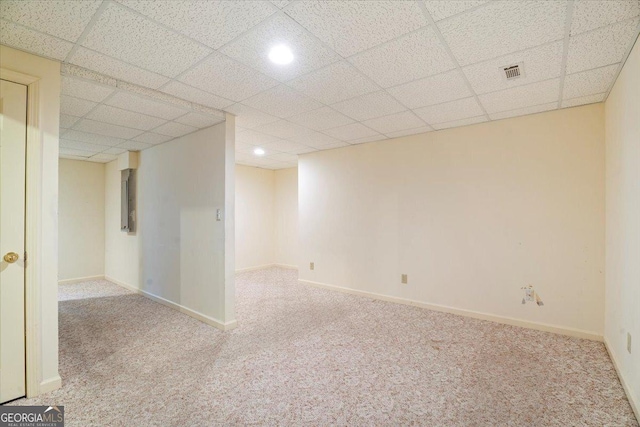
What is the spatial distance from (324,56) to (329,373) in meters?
2.36

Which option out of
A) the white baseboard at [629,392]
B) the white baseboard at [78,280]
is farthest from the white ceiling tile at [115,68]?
the white baseboard at [78,280]

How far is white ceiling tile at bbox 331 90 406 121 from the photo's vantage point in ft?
9.25

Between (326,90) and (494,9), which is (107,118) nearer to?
(326,90)

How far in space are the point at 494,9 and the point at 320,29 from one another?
0.95 metres

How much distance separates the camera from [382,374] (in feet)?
7.77

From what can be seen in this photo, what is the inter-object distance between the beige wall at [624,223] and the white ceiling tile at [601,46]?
0.08 metres

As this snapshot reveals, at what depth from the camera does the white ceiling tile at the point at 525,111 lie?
3.05m

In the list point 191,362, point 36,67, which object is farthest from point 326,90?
point 191,362

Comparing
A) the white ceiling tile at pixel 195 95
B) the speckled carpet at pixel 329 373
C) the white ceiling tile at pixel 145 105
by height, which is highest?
the white ceiling tile at pixel 195 95

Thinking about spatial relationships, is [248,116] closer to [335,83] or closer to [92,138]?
[335,83]

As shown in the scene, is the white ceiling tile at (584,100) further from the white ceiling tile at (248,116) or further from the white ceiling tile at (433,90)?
the white ceiling tile at (248,116)

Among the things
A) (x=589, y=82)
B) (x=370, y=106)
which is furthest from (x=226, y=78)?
(x=589, y=82)

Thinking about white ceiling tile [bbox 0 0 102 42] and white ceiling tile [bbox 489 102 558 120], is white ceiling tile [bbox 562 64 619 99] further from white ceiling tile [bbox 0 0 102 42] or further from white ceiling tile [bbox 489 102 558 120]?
white ceiling tile [bbox 0 0 102 42]

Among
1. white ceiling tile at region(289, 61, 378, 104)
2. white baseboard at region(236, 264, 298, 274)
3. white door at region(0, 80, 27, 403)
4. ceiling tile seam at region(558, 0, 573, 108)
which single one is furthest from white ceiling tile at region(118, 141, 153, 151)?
ceiling tile seam at region(558, 0, 573, 108)
